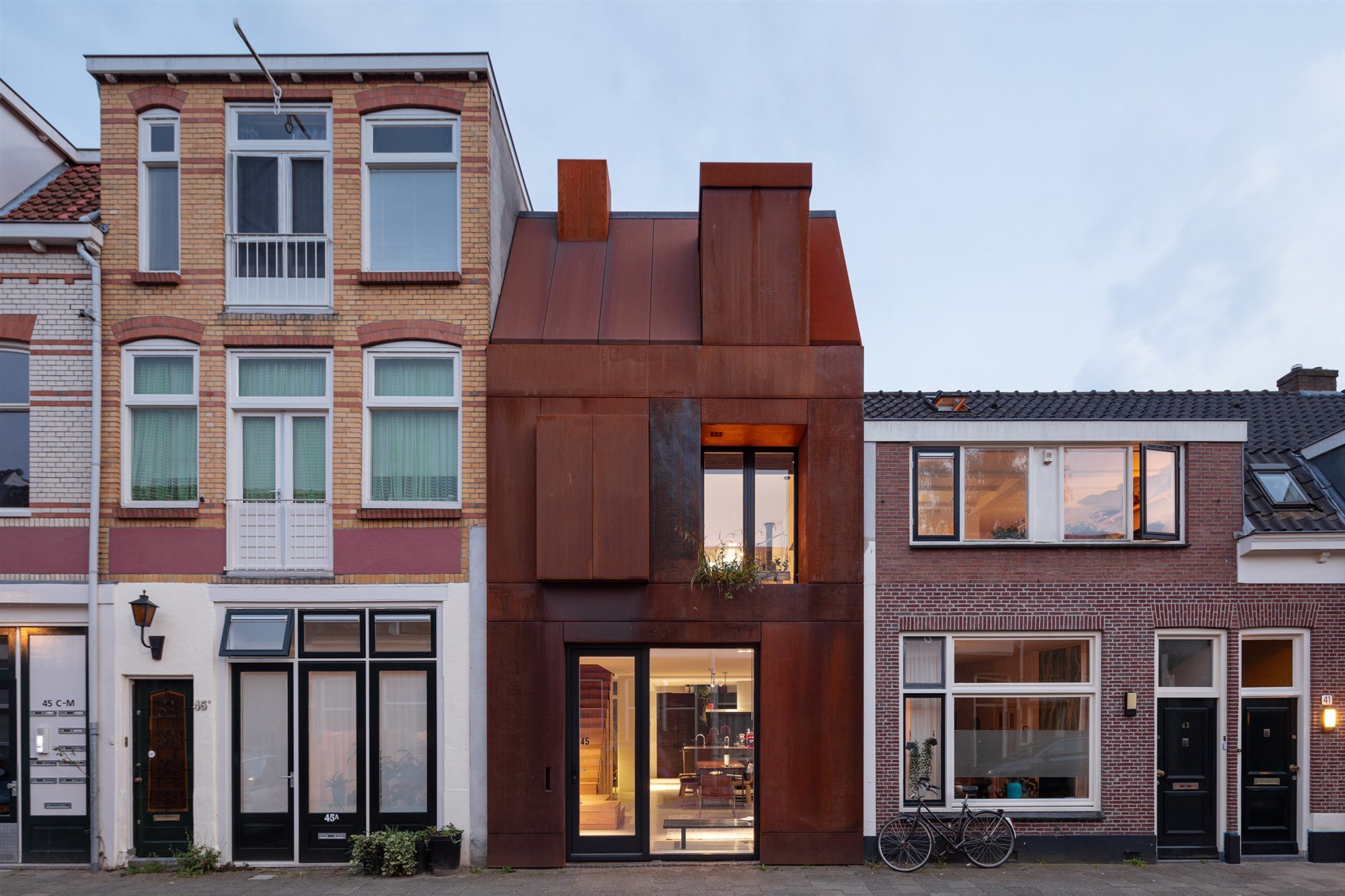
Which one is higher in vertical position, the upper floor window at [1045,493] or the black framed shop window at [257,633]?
the upper floor window at [1045,493]

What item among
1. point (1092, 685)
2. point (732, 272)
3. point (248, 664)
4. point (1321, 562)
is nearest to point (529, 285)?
point (732, 272)

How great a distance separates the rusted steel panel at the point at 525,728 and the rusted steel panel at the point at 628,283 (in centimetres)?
419

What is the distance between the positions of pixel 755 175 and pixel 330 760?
9.95m

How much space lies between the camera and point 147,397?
36.5 ft

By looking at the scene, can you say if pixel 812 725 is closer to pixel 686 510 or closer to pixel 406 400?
pixel 686 510

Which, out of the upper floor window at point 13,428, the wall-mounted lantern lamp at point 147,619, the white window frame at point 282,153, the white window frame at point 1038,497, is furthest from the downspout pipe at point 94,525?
the white window frame at point 1038,497

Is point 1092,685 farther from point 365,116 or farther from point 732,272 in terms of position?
point 365,116

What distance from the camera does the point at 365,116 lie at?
11.4 meters

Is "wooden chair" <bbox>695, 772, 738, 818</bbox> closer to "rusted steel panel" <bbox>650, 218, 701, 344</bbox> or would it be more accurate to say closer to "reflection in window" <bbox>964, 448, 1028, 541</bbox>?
"reflection in window" <bbox>964, 448, 1028, 541</bbox>

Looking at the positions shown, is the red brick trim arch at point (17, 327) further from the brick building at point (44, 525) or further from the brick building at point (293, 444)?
the brick building at point (293, 444)

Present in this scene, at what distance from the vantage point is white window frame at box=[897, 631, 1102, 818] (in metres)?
11.1

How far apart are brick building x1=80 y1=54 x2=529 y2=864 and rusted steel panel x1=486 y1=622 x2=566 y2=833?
0.32 meters

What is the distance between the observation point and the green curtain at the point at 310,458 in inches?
438

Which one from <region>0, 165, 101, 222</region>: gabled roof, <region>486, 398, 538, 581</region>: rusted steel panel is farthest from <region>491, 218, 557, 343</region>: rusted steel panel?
<region>0, 165, 101, 222</region>: gabled roof
